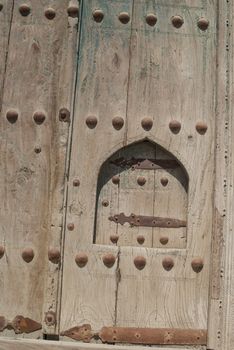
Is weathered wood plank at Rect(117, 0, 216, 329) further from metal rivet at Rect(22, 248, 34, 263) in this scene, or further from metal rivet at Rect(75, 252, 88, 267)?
metal rivet at Rect(22, 248, 34, 263)

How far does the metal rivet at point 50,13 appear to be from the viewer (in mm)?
2562

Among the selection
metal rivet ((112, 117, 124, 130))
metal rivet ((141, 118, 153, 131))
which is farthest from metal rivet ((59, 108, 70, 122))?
metal rivet ((141, 118, 153, 131))

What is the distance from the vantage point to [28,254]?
2418 millimetres

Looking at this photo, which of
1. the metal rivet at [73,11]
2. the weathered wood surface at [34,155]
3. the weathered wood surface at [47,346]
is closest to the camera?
the weathered wood surface at [47,346]

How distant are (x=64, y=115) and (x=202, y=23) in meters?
0.61

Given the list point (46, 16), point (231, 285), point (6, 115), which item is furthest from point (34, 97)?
point (231, 285)

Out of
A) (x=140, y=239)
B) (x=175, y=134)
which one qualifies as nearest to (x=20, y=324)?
(x=140, y=239)

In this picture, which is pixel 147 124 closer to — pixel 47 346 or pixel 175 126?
pixel 175 126

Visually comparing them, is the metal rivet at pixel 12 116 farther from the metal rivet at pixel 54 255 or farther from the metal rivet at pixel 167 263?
the metal rivet at pixel 167 263

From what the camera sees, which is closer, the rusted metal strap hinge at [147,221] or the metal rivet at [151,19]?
the rusted metal strap hinge at [147,221]

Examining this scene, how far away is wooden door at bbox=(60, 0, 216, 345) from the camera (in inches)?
94.7

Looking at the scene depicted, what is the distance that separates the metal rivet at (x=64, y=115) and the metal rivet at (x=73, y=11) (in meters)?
0.35

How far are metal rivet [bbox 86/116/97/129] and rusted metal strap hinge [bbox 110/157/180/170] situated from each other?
0.14 meters

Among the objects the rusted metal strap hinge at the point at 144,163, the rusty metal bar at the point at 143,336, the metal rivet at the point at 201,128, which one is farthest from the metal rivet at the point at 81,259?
the metal rivet at the point at 201,128
